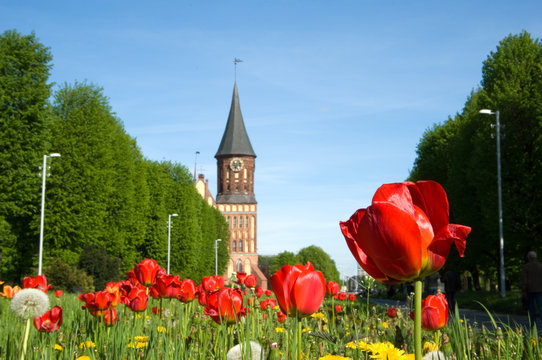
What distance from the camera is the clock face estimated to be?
446 feet

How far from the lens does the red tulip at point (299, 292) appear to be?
1.98m

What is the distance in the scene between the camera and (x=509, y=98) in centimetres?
2938

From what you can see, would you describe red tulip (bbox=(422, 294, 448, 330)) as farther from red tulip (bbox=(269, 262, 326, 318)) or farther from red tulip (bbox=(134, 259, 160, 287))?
red tulip (bbox=(134, 259, 160, 287))

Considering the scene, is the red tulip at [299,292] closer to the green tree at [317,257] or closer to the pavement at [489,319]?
the pavement at [489,319]

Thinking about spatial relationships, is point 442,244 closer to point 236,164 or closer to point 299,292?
point 299,292

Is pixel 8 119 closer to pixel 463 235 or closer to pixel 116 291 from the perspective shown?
pixel 116 291

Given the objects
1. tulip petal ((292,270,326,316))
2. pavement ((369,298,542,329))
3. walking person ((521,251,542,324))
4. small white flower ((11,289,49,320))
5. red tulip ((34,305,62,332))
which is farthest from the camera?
walking person ((521,251,542,324))

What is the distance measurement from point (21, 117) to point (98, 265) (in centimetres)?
816

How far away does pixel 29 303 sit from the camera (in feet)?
9.00

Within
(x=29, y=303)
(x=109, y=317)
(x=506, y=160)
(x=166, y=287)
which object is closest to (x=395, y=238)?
(x=29, y=303)

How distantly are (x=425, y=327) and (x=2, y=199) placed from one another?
27.0 metres

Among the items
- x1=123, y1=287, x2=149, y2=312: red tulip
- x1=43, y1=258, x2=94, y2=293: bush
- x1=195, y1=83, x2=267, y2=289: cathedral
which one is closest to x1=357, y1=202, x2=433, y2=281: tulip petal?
x1=123, y1=287, x2=149, y2=312: red tulip

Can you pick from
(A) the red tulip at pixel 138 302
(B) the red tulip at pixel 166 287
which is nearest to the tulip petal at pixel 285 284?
(A) the red tulip at pixel 138 302

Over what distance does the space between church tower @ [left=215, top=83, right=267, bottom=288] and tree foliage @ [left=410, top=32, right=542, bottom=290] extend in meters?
98.0
